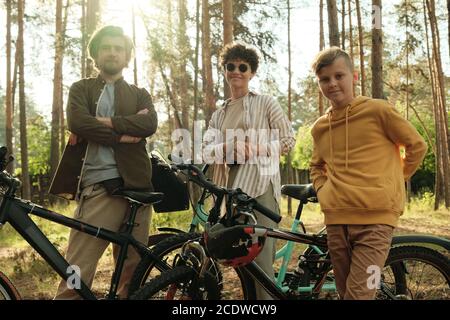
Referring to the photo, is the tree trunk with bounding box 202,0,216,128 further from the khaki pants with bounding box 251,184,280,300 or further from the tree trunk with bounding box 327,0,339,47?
the khaki pants with bounding box 251,184,280,300

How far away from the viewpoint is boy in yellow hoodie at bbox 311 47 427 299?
2.67m

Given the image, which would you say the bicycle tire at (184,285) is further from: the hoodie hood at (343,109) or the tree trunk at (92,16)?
the tree trunk at (92,16)

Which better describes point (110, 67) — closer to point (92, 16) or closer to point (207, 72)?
point (92, 16)

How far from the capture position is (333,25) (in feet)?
26.4

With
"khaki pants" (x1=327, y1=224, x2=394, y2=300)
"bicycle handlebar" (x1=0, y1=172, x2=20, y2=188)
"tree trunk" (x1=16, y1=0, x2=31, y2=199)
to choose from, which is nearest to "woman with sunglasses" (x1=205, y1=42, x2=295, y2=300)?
"khaki pants" (x1=327, y1=224, x2=394, y2=300)

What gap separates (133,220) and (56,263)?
54 cm

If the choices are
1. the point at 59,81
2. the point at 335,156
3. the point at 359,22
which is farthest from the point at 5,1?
the point at 335,156

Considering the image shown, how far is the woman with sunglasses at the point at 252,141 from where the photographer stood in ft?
10.7

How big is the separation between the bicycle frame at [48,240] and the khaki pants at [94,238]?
0.09 m

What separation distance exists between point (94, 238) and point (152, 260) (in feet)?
1.38

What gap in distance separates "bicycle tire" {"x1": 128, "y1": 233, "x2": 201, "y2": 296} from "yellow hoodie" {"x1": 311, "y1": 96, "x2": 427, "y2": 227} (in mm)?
943

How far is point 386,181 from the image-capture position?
106 inches

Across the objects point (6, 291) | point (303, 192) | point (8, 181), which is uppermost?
point (8, 181)

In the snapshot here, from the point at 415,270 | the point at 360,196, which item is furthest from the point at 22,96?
the point at 360,196
